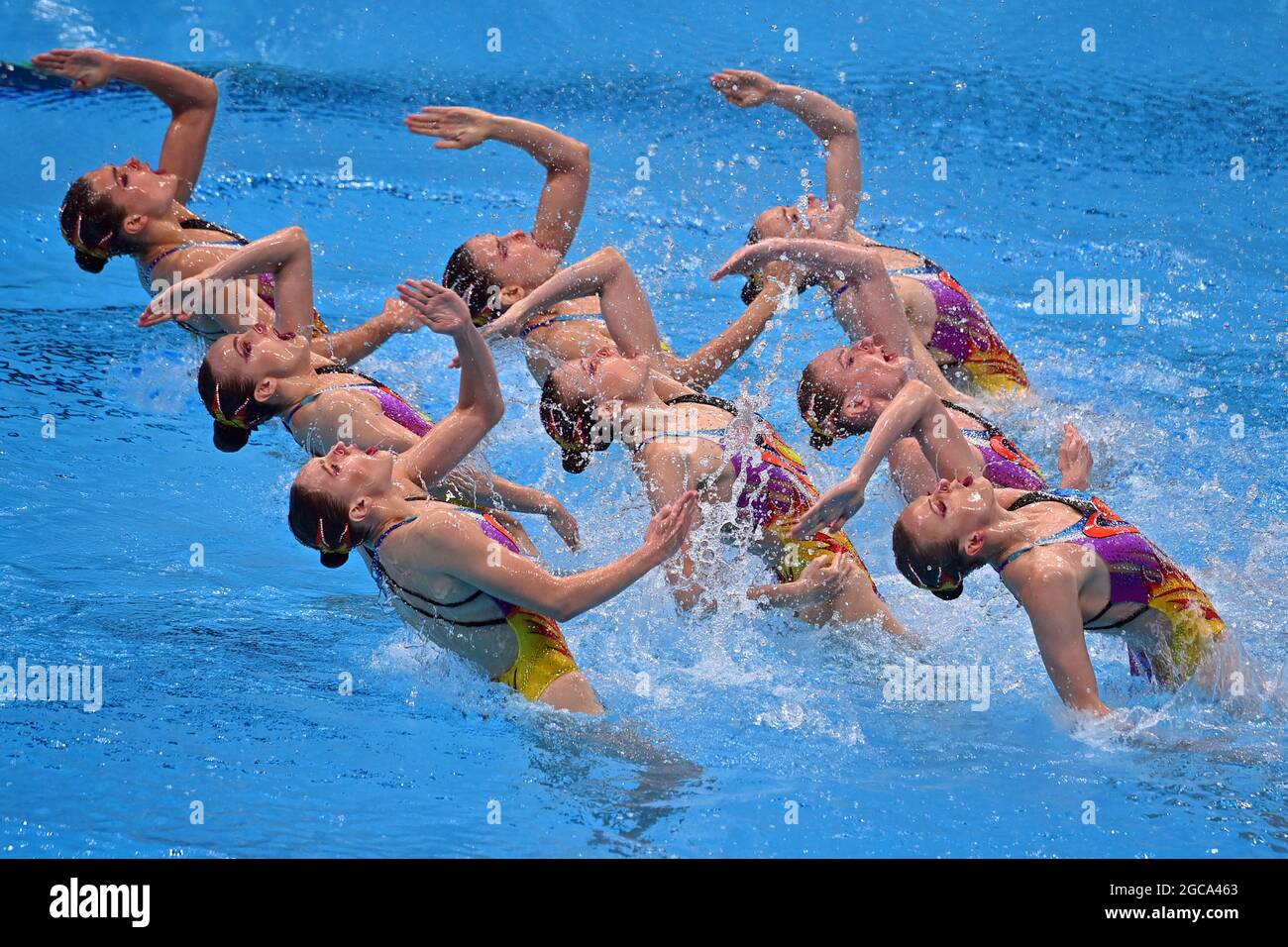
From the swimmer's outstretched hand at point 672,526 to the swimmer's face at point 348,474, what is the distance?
858 mm

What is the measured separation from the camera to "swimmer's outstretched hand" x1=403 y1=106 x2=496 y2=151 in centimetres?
574

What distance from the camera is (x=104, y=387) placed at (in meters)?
7.27

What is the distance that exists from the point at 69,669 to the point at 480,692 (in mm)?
1510

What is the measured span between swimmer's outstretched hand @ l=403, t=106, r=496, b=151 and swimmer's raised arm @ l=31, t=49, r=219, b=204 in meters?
1.07

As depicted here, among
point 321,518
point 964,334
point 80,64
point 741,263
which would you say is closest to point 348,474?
point 321,518

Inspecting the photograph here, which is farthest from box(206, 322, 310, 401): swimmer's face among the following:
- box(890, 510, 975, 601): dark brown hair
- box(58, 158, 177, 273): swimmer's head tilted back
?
box(890, 510, 975, 601): dark brown hair

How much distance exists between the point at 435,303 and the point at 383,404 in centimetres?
109

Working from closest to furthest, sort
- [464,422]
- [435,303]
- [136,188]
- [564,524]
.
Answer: [435,303] < [464,422] < [564,524] < [136,188]

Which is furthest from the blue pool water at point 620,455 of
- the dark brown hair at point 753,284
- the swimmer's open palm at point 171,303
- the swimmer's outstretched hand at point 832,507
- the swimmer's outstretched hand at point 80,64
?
the swimmer's outstretched hand at point 80,64

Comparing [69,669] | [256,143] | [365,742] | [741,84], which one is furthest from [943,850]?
[256,143]

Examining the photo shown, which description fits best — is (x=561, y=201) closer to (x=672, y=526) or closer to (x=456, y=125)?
(x=456, y=125)

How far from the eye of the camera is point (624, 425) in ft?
16.2

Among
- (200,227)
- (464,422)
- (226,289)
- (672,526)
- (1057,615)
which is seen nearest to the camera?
(672,526)

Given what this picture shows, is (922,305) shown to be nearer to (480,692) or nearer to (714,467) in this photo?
(714,467)
